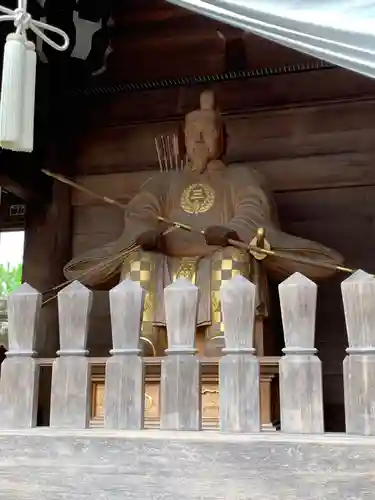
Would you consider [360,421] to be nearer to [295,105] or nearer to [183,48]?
[295,105]

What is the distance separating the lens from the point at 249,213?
295 centimetres

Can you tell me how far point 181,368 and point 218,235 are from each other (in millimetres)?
1143

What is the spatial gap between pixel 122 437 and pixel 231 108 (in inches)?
96.6

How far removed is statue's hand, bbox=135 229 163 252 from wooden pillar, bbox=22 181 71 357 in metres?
0.92

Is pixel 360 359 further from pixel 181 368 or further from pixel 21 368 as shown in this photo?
pixel 21 368

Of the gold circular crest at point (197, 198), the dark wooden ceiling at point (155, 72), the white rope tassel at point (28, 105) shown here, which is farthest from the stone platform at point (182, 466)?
the dark wooden ceiling at point (155, 72)

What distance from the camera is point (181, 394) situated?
154cm

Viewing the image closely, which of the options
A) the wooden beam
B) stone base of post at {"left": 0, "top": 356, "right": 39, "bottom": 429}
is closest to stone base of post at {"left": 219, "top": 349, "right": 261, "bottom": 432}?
stone base of post at {"left": 0, "top": 356, "right": 39, "bottom": 429}

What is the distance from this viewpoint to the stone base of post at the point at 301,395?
148 centimetres

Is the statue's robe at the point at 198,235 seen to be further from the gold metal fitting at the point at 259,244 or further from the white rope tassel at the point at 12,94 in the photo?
the white rope tassel at the point at 12,94

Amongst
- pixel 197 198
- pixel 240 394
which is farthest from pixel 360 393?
pixel 197 198

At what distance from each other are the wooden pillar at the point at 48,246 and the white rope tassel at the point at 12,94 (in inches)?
73.5

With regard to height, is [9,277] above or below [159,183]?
below

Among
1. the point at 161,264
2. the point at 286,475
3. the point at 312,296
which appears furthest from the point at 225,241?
the point at 286,475
